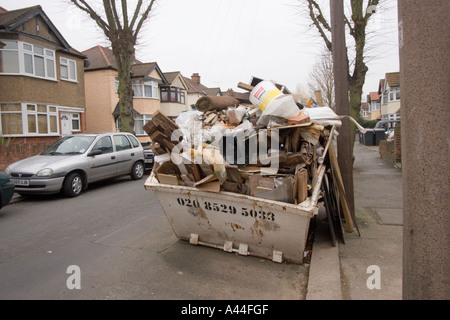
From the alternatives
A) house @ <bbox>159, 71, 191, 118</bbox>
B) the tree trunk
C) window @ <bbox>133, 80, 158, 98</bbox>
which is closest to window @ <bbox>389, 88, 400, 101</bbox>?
house @ <bbox>159, 71, 191, 118</bbox>

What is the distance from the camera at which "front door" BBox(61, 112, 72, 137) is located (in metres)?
19.6

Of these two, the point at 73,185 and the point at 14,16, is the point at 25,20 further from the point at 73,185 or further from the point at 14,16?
the point at 73,185

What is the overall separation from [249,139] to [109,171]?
23.5ft

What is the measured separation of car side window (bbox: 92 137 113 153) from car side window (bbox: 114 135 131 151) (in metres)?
0.31

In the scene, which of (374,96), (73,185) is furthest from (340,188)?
(374,96)

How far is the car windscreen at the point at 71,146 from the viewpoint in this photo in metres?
9.19

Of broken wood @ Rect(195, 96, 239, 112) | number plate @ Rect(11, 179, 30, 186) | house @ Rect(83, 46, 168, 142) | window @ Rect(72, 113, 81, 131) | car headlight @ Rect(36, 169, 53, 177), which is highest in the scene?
house @ Rect(83, 46, 168, 142)

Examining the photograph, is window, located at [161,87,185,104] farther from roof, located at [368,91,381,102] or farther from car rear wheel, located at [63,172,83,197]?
roof, located at [368,91,381,102]

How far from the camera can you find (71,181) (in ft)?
27.5

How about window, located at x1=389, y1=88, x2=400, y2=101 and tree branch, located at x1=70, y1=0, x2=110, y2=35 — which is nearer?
tree branch, located at x1=70, y1=0, x2=110, y2=35

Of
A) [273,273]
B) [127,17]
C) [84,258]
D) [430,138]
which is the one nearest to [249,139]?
[273,273]

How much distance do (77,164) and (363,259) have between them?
7324 millimetres
